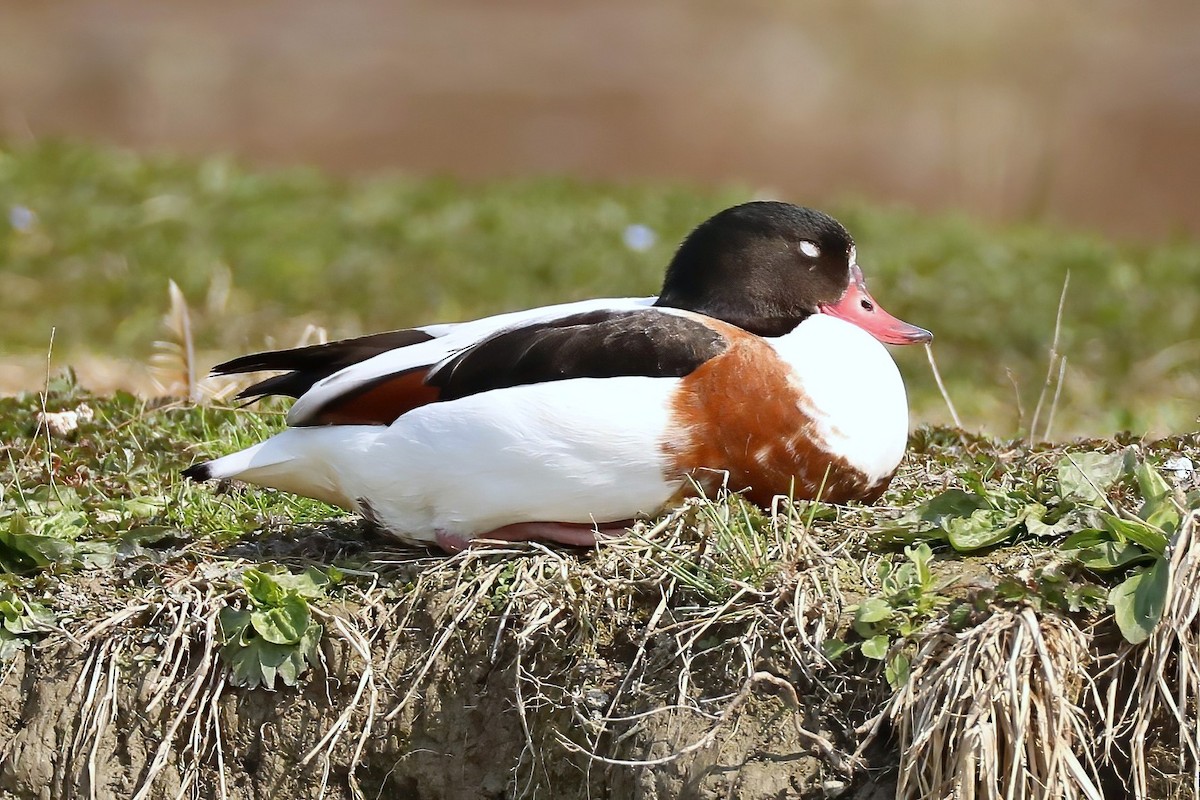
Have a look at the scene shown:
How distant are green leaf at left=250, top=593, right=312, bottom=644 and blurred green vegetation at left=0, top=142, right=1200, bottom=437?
363cm

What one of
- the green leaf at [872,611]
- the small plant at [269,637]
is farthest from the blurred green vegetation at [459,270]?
the small plant at [269,637]

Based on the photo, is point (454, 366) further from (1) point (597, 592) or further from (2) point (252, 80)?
(2) point (252, 80)

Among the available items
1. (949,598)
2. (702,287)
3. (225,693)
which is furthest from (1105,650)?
(225,693)

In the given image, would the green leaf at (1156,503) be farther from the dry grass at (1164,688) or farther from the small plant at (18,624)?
the small plant at (18,624)

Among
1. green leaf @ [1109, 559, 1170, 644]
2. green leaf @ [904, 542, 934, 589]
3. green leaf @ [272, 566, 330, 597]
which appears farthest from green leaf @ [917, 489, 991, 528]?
green leaf @ [272, 566, 330, 597]

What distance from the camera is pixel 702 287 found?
372 centimetres

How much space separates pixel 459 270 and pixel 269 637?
16.4 feet

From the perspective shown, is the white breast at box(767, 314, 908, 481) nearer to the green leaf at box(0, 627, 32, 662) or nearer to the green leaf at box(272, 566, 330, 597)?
the green leaf at box(272, 566, 330, 597)

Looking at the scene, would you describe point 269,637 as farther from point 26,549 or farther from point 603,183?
point 603,183

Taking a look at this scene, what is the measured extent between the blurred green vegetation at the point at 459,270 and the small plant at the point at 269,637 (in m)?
3.60

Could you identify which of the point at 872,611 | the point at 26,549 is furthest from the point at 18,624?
the point at 872,611

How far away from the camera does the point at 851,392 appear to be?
11.2 ft

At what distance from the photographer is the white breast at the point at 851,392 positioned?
133 inches

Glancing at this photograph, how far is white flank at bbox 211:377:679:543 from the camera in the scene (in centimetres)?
327
